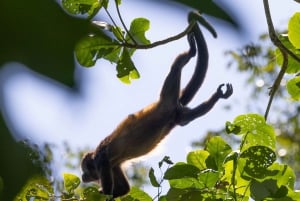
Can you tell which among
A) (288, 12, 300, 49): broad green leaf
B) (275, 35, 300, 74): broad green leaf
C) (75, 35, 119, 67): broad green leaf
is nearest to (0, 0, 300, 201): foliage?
(288, 12, 300, 49): broad green leaf

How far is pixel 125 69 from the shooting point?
2.99 meters

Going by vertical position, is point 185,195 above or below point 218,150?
below

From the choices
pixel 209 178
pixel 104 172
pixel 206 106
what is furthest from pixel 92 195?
pixel 104 172

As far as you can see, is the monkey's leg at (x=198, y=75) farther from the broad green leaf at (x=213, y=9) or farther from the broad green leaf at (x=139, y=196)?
the broad green leaf at (x=213, y=9)

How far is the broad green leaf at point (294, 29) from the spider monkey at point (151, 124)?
121 inches

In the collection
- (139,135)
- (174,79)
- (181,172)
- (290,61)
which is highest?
(290,61)

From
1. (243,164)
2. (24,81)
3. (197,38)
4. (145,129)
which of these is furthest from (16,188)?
(145,129)

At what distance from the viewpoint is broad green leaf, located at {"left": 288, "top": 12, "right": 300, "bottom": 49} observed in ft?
9.44

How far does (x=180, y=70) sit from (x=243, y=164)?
3.79m

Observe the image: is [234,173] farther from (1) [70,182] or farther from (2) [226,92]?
(2) [226,92]

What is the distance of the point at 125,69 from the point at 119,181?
3807 mm

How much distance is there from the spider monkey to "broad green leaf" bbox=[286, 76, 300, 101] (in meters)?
2.89

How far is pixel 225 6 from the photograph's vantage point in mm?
344

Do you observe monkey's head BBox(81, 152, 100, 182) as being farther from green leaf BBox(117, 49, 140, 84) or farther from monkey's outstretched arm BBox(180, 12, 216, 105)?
green leaf BBox(117, 49, 140, 84)
